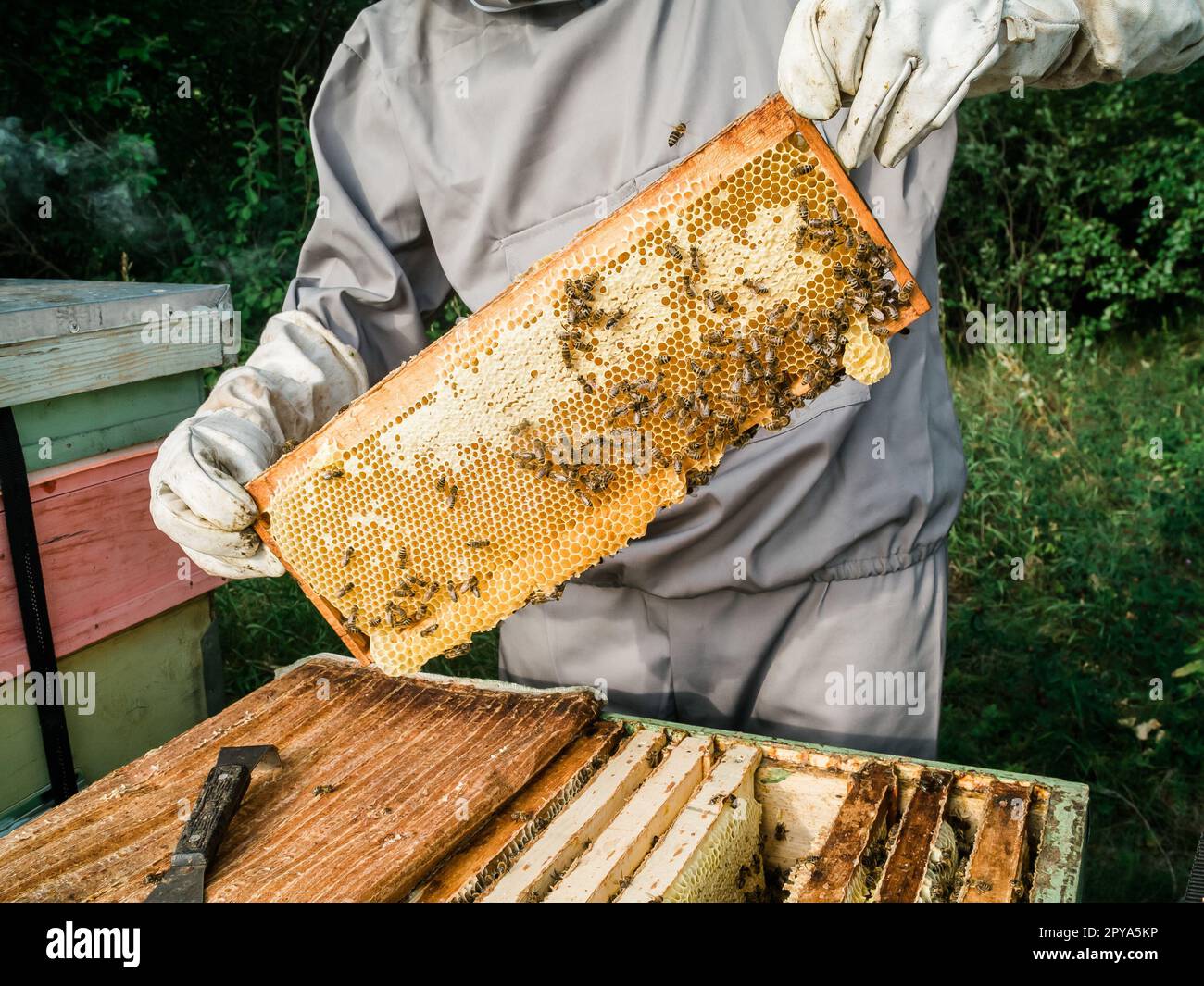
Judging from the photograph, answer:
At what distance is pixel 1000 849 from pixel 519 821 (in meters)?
0.87

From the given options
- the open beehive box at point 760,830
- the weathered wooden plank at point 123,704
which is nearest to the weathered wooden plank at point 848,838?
the open beehive box at point 760,830

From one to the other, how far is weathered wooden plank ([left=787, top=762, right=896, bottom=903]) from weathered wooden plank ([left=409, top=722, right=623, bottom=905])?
467 mm

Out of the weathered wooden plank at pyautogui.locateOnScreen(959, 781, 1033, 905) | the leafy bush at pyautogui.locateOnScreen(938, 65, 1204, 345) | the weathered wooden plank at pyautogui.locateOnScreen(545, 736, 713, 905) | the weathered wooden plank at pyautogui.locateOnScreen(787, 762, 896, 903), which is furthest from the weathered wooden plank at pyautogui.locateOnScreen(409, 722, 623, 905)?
the leafy bush at pyautogui.locateOnScreen(938, 65, 1204, 345)

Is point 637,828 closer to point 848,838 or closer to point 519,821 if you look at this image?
point 519,821

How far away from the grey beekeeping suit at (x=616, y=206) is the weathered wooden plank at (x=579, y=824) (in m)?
0.59

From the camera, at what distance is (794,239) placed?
1945mm

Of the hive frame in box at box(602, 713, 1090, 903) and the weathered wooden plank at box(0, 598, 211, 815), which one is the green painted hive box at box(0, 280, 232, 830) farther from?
the hive frame in box at box(602, 713, 1090, 903)

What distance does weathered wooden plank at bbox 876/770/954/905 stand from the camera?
69.4 inches

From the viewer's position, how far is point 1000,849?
1840 millimetres

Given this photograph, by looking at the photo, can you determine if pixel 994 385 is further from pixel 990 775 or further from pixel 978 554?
pixel 990 775

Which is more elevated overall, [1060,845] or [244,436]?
[244,436]

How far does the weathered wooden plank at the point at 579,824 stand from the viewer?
5.82ft

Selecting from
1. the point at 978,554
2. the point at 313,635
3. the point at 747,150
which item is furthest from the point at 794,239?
the point at 978,554

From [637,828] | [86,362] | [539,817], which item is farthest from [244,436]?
[637,828]
